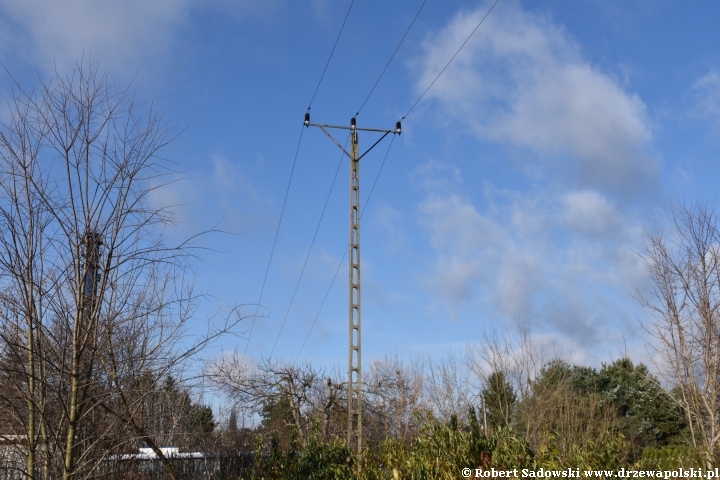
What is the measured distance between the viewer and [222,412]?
19266 mm

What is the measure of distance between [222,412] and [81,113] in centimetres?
1582

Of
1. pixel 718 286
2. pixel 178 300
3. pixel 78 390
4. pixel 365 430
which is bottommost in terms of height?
pixel 365 430

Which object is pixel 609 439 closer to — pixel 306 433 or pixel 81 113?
pixel 81 113

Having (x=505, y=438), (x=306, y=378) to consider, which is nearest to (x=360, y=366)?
→ (x=505, y=438)

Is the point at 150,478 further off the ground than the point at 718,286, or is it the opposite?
the point at 718,286

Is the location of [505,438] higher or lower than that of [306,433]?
higher

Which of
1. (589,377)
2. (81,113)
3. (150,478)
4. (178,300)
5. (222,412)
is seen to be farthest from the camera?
(589,377)

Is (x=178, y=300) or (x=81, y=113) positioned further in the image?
(x=178, y=300)

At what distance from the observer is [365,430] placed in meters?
22.7

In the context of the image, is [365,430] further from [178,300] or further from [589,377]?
[178,300]

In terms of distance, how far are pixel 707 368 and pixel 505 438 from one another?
7787mm

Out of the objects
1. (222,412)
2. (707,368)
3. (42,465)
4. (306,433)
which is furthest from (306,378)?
(42,465)

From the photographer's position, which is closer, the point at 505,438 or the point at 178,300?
the point at 178,300

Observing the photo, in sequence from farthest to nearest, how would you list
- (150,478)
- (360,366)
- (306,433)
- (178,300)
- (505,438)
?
(306,433), (150,478), (360,366), (505,438), (178,300)
